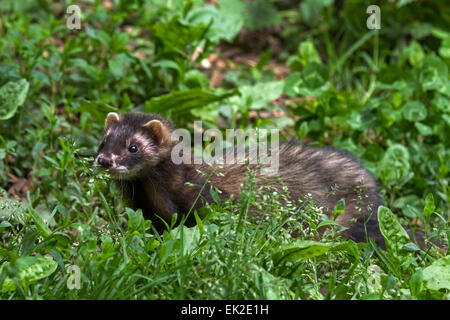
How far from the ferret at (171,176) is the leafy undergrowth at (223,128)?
0.72 feet

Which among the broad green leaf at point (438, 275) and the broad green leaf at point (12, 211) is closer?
the broad green leaf at point (438, 275)

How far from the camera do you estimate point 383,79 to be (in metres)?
7.29

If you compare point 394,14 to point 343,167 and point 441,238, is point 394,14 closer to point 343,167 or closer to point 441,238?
point 343,167

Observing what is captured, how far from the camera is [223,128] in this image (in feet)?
24.5

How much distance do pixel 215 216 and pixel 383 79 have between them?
11.7ft

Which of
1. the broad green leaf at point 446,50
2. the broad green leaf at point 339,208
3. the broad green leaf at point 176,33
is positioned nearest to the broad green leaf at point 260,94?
the broad green leaf at point 176,33

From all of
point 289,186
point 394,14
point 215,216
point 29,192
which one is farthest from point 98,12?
point 394,14

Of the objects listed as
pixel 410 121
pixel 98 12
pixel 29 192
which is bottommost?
pixel 29 192

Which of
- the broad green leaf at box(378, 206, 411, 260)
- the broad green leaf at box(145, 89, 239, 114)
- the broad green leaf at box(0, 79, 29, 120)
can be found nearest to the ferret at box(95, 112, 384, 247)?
the broad green leaf at box(378, 206, 411, 260)

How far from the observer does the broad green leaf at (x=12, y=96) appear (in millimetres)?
6148

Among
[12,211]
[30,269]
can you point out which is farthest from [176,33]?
[30,269]

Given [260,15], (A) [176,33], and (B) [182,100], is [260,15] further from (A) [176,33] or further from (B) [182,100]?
(B) [182,100]

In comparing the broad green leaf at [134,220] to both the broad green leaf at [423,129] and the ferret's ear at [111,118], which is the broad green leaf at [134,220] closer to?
the ferret's ear at [111,118]

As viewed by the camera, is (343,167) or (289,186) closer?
(289,186)
